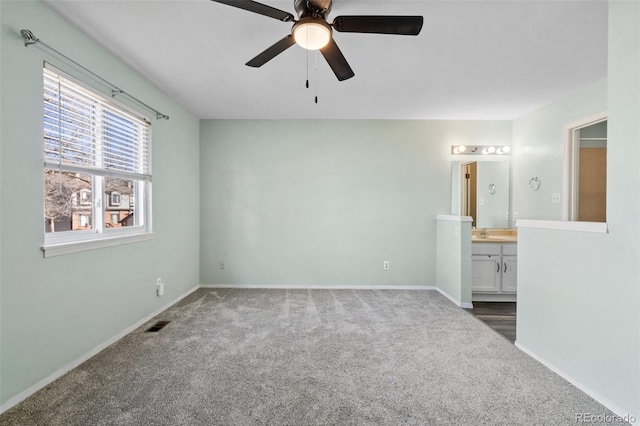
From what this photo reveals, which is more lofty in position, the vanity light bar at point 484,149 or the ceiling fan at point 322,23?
the ceiling fan at point 322,23

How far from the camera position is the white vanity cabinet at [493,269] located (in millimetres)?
3439

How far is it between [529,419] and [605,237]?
1.14 m

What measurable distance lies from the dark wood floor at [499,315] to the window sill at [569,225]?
3.57 ft

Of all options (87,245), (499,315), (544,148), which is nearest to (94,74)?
(87,245)

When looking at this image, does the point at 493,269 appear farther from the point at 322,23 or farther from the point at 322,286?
the point at 322,23

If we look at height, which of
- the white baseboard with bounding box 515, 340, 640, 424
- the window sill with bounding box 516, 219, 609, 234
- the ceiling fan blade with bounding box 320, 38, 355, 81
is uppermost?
the ceiling fan blade with bounding box 320, 38, 355, 81

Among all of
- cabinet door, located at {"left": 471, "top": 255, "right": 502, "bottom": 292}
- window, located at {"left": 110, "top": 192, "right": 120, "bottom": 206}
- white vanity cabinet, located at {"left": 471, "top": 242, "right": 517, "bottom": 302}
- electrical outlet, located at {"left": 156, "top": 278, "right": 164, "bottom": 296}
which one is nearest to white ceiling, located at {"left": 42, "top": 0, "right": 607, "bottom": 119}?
window, located at {"left": 110, "top": 192, "right": 120, "bottom": 206}

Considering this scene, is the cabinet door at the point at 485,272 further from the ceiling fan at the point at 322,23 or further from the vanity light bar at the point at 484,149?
the ceiling fan at the point at 322,23

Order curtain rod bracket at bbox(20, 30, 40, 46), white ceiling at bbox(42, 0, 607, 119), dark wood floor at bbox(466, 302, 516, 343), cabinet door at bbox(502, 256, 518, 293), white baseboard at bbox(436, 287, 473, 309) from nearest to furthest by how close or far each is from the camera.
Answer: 1. curtain rod bracket at bbox(20, 30, 40, 46)
2. white ceiling at bbox(42, 0, 607, 119)
3. dark wood floor at bbox(466, 302, 516, 343)
4. white baseboard at bbox(436, 287, 473, 309)
5. cabinet door at bbox(502, 256, 518, 293)

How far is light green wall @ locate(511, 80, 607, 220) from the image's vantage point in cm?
284

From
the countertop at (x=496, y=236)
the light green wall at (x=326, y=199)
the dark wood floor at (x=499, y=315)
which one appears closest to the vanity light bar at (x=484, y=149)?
the light green wall at (x=326, y=199)

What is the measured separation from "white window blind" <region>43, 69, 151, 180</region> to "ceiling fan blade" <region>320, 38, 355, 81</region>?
183cm

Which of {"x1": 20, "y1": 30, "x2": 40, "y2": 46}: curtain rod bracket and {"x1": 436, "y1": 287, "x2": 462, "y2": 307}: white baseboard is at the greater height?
{"x1": 20, "y1": 30, "x2": 40, "y2": 46}: curtain rod bracket

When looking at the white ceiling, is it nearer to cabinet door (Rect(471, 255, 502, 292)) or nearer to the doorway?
the doorway
